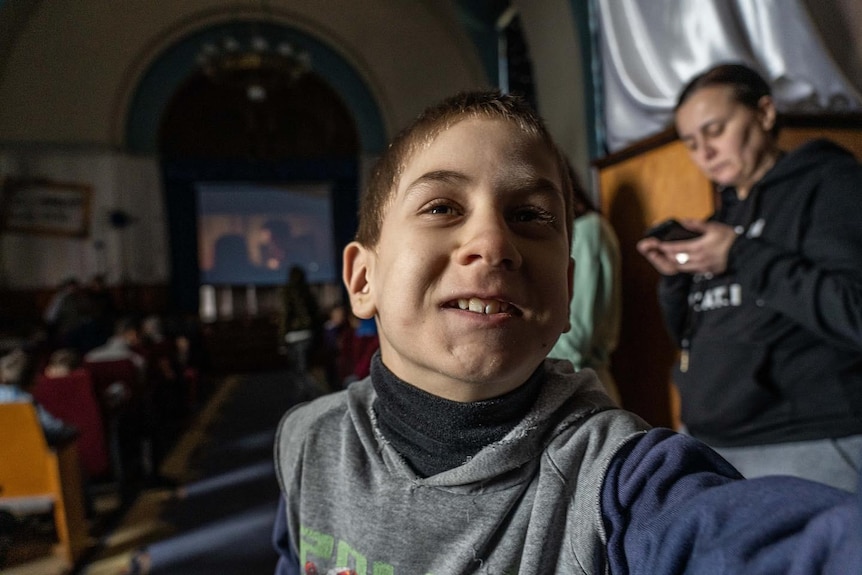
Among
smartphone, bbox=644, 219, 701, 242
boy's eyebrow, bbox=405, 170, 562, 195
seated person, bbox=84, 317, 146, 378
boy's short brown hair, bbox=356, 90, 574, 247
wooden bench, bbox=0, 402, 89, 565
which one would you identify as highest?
boy's short brown hair, bbox=356, 90, 574, 247

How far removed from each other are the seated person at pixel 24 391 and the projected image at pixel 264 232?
4.66 meters

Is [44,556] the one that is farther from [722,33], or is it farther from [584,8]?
[722,33]

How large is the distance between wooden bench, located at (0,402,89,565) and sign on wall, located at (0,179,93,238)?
2.42ft

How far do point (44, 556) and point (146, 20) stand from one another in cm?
161

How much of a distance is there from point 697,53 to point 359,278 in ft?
3.41

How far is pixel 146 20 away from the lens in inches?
18.2

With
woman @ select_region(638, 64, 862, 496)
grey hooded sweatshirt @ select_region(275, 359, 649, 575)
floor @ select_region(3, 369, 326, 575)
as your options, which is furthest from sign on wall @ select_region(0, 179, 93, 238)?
woman @ select_region(638, 64, 862, 496)

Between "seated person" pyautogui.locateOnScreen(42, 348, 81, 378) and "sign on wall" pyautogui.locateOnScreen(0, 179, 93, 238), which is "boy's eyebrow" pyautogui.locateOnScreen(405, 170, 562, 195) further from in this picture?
"seated person" pyautogui.locateOnScreen(42, 348, 81, 378)

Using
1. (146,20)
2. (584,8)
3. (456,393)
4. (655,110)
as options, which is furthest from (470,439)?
(655,110)

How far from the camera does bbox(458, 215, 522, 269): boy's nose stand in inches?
10.8

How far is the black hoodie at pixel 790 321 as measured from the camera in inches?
20.9

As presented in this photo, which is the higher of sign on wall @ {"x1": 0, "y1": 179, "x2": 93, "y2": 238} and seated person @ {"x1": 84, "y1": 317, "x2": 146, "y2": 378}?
sign on wall @ {"x1": 0, "y1": 179, "x2": 93, "y2": 238}

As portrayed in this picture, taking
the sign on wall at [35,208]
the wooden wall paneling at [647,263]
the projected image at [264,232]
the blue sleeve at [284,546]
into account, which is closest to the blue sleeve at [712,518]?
the blue sleeve at [284,546]

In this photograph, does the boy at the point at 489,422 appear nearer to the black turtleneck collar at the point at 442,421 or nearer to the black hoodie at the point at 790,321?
the black turtleneck collar at the point at 442,421
